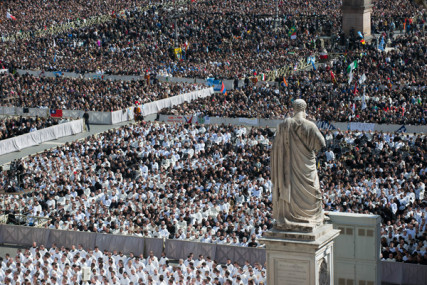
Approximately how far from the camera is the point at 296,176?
51.7 feet

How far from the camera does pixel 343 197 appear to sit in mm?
34312

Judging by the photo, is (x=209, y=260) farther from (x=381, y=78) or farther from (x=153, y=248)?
(x=381, y=78)

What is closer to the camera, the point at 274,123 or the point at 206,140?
the point at 206,140

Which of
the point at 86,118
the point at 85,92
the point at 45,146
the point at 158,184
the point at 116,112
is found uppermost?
the point at 85,92

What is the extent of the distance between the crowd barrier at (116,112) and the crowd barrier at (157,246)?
21504 mm

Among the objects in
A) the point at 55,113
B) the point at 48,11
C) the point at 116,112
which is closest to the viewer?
the point at 116,112

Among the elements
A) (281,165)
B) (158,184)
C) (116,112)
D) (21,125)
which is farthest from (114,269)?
(116,112)

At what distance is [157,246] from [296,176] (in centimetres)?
1642

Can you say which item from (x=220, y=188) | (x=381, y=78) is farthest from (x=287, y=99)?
(x=220, y=188)

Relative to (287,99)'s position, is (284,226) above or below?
below

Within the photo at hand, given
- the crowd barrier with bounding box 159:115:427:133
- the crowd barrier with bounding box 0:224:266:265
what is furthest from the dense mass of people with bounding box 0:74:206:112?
the crowd barrier with bounding box 0:224:266:265

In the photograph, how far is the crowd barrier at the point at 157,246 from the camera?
27.1 meters

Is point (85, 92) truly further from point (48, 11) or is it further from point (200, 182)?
point (48, 11)

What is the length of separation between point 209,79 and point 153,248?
33.2m
